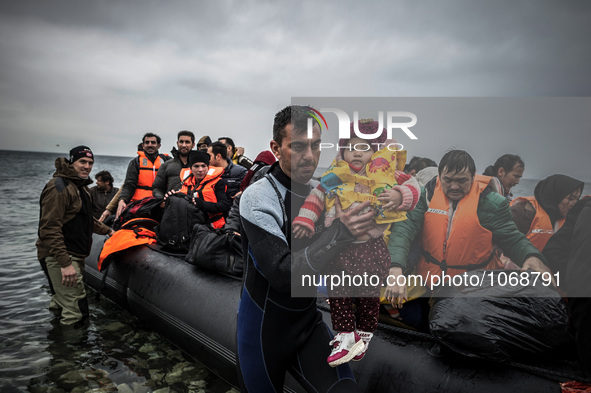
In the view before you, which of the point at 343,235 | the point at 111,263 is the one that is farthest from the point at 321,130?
the point at 111,263

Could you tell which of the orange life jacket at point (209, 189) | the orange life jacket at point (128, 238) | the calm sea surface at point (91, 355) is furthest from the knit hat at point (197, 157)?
the calm sea surface at point (91, 355)

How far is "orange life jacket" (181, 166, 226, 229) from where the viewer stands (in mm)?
5312

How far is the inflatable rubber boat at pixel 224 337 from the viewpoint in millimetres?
2160

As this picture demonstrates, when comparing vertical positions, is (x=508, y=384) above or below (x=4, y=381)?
above

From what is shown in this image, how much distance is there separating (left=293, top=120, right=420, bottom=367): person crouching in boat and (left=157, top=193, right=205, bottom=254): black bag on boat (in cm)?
341

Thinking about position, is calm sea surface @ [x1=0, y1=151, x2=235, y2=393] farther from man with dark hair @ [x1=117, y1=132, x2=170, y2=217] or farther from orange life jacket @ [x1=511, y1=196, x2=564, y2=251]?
orange life jacket @ [x1=511, y1=196, x2=564, y2=251]

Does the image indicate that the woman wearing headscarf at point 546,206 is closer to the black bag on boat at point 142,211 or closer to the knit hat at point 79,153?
the knit hat at point 79,153

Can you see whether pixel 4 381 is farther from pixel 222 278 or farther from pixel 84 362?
pixel 222 278

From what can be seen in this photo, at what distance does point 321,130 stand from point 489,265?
151 centimetres

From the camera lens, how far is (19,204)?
1788cm

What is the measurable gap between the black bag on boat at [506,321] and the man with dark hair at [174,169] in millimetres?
5084

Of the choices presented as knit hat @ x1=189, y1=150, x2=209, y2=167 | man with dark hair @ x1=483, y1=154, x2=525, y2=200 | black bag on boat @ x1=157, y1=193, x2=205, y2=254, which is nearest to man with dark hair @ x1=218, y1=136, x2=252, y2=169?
knit hat @ x1=189, y1=150, x2=209, y2=167

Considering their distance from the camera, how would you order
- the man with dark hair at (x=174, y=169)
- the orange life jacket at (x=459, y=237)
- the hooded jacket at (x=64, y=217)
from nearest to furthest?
1. the orange life jacket at (x=459, y=237)
2. the hooded jacket at (x=64, y=217)
3. the man with dark hair at (x=174, y=169)

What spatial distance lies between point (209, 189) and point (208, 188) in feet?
0.07
